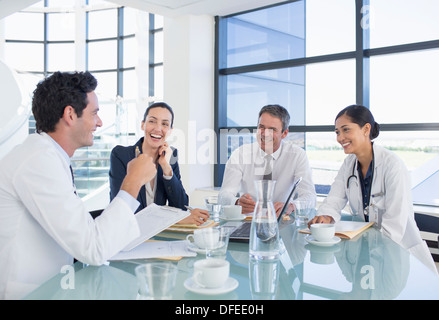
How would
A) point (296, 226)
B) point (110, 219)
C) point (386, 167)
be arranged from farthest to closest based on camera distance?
1. point (386, 167)
2. point (296, 226)
3. point (110, 219)

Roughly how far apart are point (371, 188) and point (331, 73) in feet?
9.29

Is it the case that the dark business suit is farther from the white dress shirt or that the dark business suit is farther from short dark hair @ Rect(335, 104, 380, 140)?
short dark hair @ Rect(335, 104, 380, 140)

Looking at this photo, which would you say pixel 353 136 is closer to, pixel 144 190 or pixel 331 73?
pixel 144 190

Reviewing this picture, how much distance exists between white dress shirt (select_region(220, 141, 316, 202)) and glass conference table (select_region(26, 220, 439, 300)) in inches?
55.0

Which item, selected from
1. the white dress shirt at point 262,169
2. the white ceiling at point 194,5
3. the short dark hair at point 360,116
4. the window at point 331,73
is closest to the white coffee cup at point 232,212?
the white dress shirt at point 262,169

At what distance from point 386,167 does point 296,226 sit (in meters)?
0.67

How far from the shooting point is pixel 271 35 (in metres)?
5.16

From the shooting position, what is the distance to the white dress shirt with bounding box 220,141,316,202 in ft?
9.38

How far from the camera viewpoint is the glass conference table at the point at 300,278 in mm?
1004

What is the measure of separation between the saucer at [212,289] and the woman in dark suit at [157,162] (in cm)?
129

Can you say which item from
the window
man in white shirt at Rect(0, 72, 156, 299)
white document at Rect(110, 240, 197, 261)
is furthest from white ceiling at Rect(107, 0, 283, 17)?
white document at Rect(110, 240, 197, 261)
